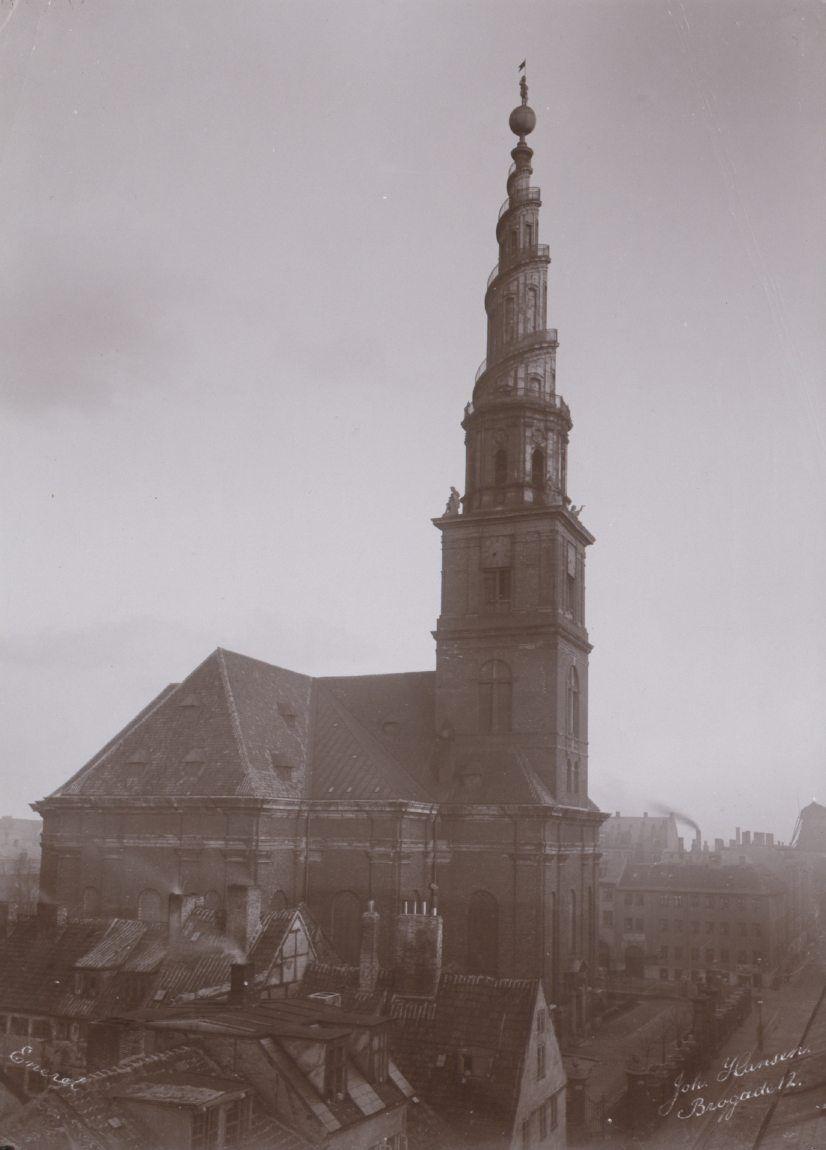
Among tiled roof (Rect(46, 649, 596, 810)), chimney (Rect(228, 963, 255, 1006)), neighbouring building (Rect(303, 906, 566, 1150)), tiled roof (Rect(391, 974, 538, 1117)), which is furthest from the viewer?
tiled roof (Rect(46, 649, 596, 810))

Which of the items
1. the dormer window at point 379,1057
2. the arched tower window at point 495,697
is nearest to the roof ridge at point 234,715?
the arched tower window at point 495,697

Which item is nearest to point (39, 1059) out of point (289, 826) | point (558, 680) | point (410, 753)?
point (289, 826)

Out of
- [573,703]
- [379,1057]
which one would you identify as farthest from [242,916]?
[573,703]

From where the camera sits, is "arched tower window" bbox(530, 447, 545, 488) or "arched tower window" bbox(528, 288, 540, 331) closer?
"arched tower window" bbox(530, 447, 545, 488)

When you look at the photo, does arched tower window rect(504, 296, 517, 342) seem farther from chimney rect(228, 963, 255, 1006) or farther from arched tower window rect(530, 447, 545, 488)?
chimney rect(228, 963, 255, 1006)

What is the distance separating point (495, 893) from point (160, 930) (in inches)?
532

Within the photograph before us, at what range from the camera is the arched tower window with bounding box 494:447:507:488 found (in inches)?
1844

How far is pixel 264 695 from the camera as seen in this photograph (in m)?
45.1

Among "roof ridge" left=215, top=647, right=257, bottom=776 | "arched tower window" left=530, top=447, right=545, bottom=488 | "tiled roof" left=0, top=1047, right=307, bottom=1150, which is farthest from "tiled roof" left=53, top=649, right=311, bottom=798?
"tiled roof" left=0, top=1047, right=307, bottom=1150

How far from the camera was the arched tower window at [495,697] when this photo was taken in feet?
147

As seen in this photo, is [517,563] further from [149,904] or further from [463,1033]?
[463,1033]

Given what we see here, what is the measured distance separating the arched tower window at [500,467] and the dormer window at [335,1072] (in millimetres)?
27871

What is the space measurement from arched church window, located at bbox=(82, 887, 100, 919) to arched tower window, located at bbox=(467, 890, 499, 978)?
46.1ft
